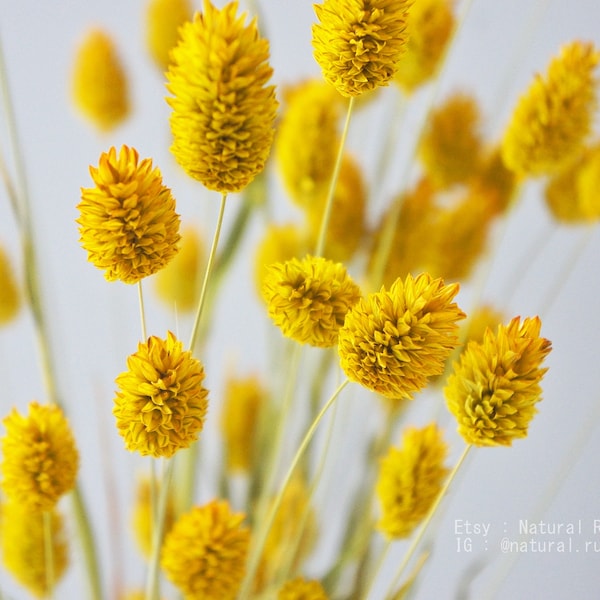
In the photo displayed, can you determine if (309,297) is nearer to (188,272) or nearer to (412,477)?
(412,477)

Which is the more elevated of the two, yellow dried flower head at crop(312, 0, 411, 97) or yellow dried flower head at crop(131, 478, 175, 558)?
yellow dried flower head at crop(312, 0, 411, 97)

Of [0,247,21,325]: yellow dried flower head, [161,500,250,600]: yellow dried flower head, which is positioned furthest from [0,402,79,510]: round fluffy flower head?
[0,247,21,325]: yellow dried flower head

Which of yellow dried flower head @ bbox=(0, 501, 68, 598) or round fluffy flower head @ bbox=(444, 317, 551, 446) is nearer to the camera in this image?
round fluffy flower head @ bbox=(444, 317, 551, 446)

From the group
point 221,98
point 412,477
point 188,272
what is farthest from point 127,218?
point 188,272

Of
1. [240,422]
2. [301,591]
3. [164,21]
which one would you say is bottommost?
[301,591]

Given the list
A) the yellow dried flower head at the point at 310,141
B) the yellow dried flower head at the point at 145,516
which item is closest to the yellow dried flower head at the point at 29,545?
the yellow dried flower head at the point at 145,516

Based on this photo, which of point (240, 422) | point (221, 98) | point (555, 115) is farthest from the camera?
point (240, 422)

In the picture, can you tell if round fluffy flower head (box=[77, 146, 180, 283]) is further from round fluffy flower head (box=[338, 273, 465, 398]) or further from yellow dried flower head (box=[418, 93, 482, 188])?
yellow dried flower head (box=[418, 93, 482, 188])
